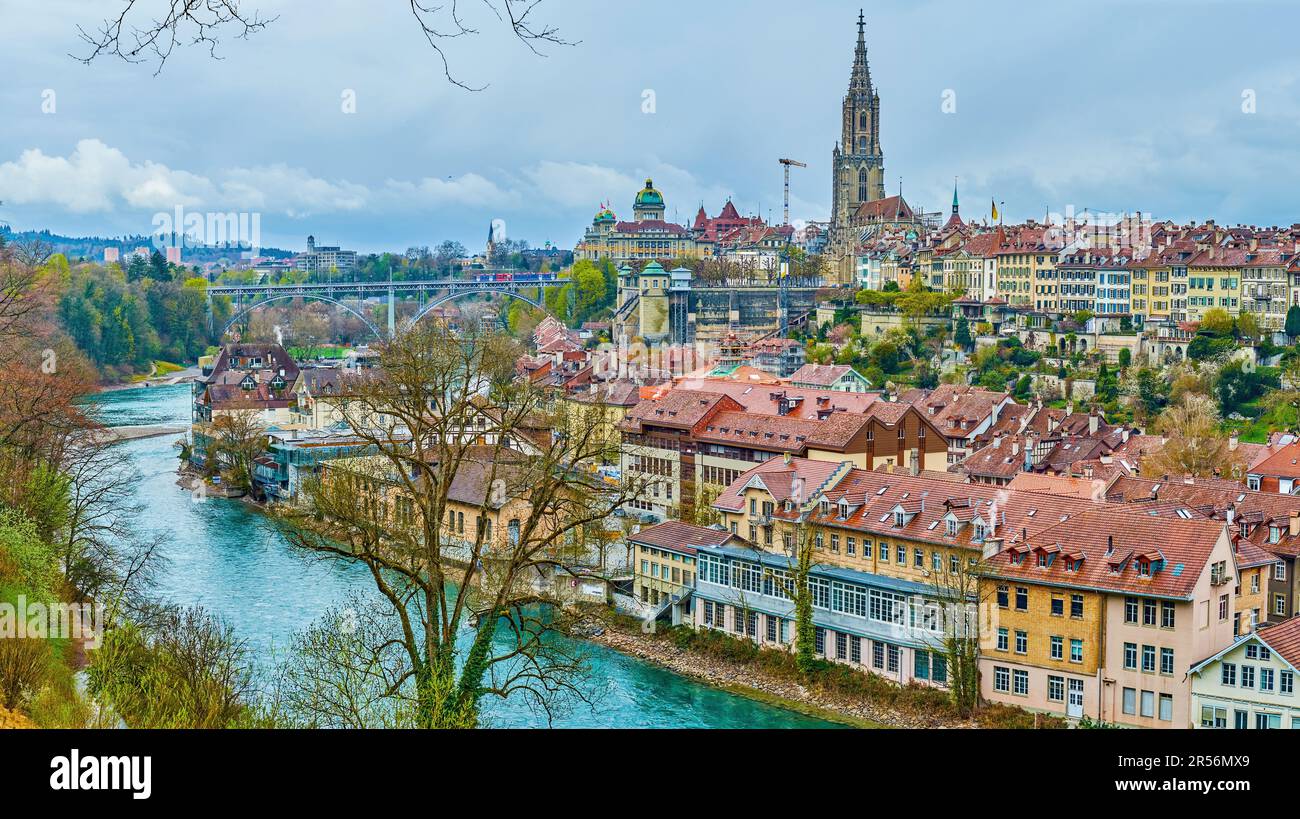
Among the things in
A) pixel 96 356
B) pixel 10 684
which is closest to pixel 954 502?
pixel 10 684

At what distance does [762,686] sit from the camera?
7.94 meters

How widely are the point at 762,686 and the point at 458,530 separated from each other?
3671mm

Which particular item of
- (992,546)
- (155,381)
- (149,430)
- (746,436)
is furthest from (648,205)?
(992,546)

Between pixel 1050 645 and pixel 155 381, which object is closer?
pixel 1050 645

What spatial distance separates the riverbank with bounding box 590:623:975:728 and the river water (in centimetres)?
9

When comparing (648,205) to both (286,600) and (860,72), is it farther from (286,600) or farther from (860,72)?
(286,600)

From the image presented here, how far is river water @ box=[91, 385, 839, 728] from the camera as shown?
288 inches

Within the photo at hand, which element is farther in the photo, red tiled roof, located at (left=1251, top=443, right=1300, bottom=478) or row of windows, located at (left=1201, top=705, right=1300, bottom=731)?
red tiled roof, located at (left=1251, top=443, right=1300, bottom=478)

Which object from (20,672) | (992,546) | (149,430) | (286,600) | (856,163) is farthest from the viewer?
(856,163)

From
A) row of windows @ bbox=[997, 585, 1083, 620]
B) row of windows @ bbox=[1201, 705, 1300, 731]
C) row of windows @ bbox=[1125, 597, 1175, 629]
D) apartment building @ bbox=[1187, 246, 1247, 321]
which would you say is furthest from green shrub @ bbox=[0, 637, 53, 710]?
apartment building @ bbox=[1187, 246, 1247, 321]

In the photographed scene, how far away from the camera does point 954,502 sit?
7.93 m

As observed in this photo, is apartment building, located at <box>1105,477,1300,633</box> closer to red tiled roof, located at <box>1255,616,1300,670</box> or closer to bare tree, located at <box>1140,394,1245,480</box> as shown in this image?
red tiled roof, located at <box>1255,616,1300,670</box>
